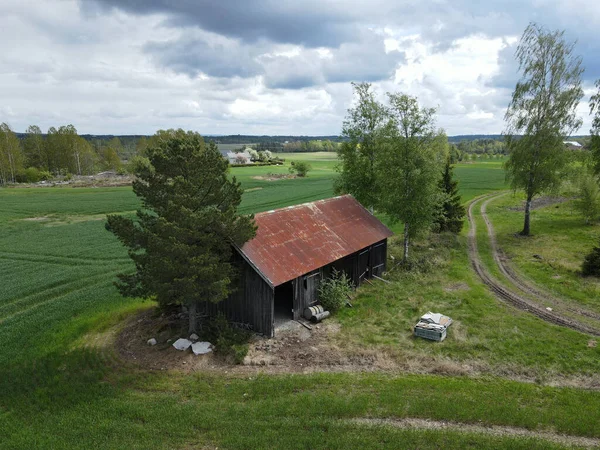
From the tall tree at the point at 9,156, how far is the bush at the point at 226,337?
92.2 m

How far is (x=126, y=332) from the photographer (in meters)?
20.1

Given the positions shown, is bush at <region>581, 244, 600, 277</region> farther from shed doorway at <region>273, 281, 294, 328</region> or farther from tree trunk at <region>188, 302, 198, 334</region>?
tree trunk at <region>188, 302, 198, 334</region>

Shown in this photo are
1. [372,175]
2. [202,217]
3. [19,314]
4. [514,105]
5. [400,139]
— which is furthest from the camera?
[514,105]

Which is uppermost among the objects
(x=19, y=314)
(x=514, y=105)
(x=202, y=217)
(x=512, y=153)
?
(x=514, y=105)

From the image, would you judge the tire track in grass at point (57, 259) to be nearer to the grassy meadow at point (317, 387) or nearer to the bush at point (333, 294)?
the grassy meadow at point (317, 387)

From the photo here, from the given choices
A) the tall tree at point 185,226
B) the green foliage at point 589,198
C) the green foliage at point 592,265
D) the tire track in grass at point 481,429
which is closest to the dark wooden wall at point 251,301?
the tall tree at point 185,226

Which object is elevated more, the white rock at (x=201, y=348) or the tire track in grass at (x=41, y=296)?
the white rock at (x=201, y=348)

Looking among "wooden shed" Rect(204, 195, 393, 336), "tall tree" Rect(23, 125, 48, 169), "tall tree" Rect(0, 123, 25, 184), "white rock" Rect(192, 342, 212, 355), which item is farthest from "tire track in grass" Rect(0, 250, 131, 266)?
"tall tree" Rect(23, 125, 48, 169)

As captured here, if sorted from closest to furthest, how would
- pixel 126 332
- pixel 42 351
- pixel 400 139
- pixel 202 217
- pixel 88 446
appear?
pixel 88 446
pixel 202 217
pixel 42 351
pixel 126 332
pixel 400 139

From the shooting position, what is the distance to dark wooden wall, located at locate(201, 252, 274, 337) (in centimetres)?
1912

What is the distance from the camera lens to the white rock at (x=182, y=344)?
59.3ft

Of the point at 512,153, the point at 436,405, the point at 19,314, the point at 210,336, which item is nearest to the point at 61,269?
the point at 19,314

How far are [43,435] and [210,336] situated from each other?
7.48 meters

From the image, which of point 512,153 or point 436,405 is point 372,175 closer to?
point 512,153
